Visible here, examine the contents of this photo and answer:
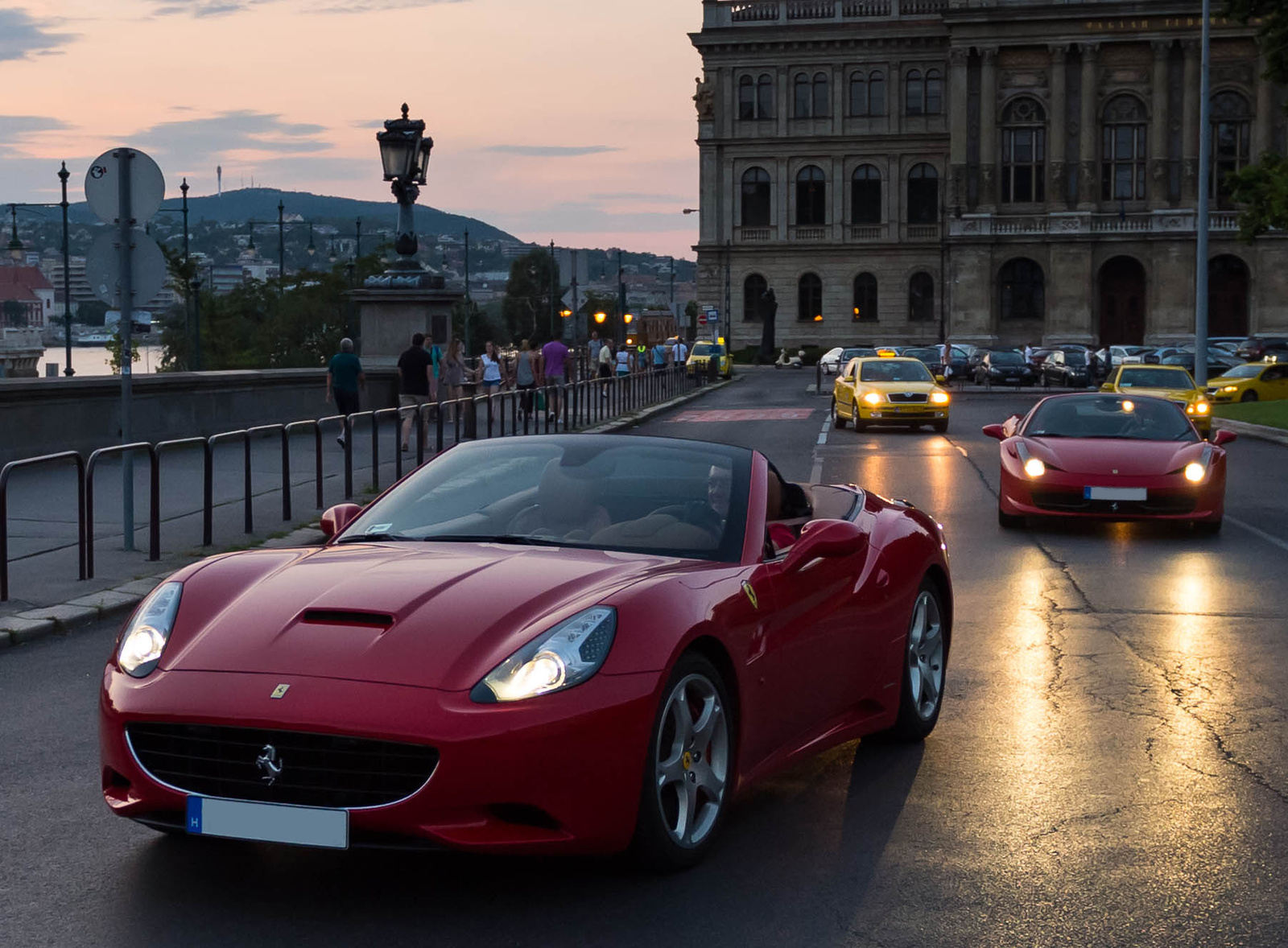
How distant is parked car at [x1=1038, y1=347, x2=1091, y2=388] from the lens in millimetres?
60469

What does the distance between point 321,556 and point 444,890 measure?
1324mm

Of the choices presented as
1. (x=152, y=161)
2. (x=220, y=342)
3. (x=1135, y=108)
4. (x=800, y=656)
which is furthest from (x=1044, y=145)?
(x=800, y=656)

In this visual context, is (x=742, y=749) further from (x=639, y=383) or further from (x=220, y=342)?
(x=220, y=342)

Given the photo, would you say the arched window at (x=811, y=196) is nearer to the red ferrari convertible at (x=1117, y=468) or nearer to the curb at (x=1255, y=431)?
the curb at (x=1255, y=431)

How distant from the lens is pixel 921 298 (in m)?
103

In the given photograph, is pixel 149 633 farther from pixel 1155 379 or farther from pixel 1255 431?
pixel 1255 431

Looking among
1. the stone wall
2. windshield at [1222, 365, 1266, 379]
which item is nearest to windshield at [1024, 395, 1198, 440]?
the stone wall

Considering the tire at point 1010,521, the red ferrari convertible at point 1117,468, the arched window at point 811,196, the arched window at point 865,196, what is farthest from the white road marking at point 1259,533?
the arched window at point 811,196

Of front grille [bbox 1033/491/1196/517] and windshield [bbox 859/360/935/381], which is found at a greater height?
windshield [bbox 859/360/935/381]

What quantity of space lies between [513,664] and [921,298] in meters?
101

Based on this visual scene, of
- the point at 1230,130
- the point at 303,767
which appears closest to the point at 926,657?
the point at 303,767

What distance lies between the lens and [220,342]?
93562 millimetres

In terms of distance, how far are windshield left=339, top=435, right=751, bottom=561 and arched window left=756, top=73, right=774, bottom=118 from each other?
10114 cm

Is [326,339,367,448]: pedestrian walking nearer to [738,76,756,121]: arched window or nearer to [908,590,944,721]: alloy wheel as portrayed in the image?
[908,590,944,721]: alloy wheel
